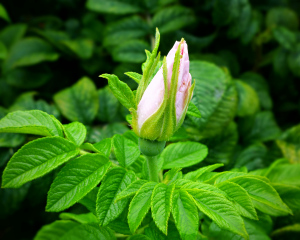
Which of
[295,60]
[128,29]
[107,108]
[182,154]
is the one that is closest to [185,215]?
[182,154]

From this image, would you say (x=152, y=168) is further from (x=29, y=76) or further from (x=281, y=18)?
(x=281, y=18)

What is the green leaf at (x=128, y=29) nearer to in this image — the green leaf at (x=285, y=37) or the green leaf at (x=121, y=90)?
the green leaf at (x=285, y=37)

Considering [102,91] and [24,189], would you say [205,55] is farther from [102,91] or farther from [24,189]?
[24,189]

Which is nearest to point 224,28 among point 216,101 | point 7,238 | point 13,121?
point 216,101

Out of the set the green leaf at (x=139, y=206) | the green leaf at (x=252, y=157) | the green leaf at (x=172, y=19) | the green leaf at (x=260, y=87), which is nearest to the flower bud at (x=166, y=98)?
the green leaf at (x=139, y=206)

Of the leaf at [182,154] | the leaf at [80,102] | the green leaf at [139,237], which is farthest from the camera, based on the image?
the leaf at [80,102]

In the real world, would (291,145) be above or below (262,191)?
below

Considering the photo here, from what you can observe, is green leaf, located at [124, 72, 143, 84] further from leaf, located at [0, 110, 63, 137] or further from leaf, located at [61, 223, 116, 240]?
leaf, located at [61, 223, 116, 240]
